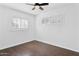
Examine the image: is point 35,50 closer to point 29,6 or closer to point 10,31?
point 10,31

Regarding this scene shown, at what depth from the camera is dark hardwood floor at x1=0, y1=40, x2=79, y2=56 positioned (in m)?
1.57

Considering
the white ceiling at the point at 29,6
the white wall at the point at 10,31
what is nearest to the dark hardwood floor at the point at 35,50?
the white wall at the point at 10,31

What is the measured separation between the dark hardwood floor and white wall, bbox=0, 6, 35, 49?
0.30ft

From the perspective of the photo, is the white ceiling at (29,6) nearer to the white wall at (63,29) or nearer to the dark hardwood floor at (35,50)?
the white wall at (63,29)

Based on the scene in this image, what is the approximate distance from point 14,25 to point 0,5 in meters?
0.41

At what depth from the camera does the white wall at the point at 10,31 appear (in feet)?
5.07

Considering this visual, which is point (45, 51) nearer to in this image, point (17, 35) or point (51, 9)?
point (17, 35)

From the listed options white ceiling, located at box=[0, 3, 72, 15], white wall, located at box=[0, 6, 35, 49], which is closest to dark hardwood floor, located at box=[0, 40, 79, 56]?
white wall, located at box=[0, 6, 35, 49]

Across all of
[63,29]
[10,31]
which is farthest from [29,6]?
[63,29]

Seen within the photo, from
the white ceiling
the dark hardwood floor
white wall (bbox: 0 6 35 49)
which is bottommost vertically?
the dark hardwood floor

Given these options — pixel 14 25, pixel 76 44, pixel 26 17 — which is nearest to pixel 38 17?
pixel 26 17

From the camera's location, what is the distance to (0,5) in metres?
1.51

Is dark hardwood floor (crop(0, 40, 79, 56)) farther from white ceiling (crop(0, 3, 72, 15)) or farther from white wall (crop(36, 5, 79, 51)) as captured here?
white ceiling (crop(0, 3, 72, 15))

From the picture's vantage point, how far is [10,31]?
1.57 meters
